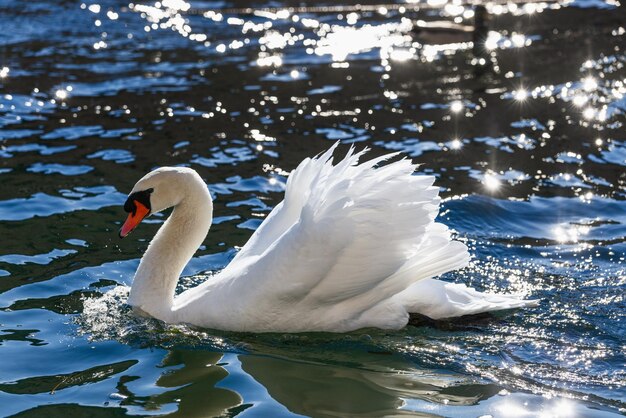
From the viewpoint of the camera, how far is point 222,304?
7.45m

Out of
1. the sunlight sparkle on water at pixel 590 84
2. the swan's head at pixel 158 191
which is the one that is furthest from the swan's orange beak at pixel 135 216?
the sunlight sparkle on water at pixel 590 84

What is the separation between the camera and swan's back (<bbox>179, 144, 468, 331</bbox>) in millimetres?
7031

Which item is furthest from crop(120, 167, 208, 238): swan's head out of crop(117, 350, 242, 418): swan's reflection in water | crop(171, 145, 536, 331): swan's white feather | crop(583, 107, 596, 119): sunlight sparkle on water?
crop(583, 107, 596, 119): sunlight sparkle on water

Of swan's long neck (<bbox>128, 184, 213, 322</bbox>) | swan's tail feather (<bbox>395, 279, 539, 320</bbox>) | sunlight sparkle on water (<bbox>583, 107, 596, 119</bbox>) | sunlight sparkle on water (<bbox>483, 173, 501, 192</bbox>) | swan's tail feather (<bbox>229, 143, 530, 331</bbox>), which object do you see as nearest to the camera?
swan's tail feather (<bbox>229, 143, 530, 331</bbox>)

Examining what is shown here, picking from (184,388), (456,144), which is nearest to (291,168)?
(456,144)

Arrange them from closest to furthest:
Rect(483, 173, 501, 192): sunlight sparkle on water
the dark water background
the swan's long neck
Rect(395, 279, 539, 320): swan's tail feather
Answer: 1. the dark water background
2. Rect(395, 279, 539, 320): swan's tail feather
3. the swan's long neck
4. Rect(483, 173, 501, 192): sunlight sparkle on water

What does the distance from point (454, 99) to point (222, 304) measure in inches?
292

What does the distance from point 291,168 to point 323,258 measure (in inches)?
188

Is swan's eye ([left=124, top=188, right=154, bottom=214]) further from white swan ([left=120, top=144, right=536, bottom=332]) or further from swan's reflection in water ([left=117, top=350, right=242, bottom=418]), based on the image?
swan's reflection in water ([left=117, top=350, right=242, bottom=418])

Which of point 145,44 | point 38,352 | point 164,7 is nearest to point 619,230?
point 38,352

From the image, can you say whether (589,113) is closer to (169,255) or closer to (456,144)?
(456,144)

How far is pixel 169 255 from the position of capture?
8.00 m

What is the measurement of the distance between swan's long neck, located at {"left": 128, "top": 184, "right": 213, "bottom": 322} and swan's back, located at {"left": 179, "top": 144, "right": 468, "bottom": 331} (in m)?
0.29

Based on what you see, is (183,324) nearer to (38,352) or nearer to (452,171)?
(38,352)
